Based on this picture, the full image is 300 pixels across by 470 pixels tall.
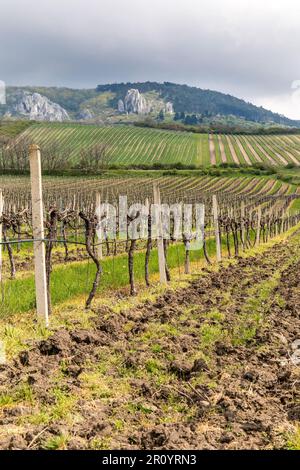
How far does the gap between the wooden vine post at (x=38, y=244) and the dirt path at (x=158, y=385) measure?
3.27ft

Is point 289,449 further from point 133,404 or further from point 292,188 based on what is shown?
point 292,188

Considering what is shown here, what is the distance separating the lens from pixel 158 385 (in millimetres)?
5504

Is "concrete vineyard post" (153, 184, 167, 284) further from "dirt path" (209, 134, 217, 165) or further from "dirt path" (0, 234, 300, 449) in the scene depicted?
"dirt path" (209, 134, 217, 165)

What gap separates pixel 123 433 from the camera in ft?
14.0

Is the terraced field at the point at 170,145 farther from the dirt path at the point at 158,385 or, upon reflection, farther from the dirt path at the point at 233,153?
the dirt path at the point at 158,385

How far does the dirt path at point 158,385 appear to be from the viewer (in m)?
4.18

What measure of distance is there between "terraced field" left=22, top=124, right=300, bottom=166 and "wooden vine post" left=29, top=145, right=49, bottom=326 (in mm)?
88335

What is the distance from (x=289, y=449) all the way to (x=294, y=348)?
325cm

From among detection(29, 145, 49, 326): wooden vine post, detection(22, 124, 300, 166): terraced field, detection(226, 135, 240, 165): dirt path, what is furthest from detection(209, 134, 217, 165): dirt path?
detection(29, 145, 49, 326): wooden vine post

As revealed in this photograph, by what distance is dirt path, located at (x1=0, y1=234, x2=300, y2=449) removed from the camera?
4.18 metres

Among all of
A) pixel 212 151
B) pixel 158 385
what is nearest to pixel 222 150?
pixel 212 151

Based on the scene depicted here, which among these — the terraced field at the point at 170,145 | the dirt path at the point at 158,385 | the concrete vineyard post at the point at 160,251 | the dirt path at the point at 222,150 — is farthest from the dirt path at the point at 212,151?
the dirt path at the point at 158,385

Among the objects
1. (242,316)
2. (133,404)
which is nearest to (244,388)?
(133,404)

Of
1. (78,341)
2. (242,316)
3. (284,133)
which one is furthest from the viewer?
(284,133)
